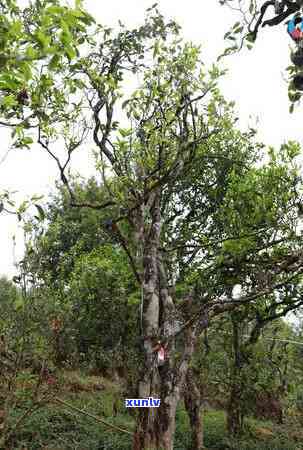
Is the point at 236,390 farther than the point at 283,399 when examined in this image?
No

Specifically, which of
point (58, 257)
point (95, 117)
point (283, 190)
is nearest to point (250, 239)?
point (283, 190)

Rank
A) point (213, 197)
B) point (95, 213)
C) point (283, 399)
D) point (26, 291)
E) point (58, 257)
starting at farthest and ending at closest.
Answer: point (58, 257), point (95, 213), point (283, 399), point (213, 197), point (26, 291)

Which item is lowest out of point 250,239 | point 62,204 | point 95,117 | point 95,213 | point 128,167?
point 250,239

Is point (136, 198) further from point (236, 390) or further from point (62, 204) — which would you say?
point (62, 204)

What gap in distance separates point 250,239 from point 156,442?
3.63 m

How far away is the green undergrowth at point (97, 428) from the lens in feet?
28.2

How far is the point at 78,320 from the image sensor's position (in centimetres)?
1045

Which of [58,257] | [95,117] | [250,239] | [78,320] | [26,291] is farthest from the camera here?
[58,257]

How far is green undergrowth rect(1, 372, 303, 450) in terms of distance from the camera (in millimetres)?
8586

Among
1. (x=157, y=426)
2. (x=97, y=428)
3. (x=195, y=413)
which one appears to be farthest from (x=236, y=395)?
(x=157, y=426)

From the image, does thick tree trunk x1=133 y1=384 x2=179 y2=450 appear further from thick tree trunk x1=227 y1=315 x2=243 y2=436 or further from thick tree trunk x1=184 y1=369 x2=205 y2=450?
thick tree trunk x1=227 y1=315 x2=243 y2=436

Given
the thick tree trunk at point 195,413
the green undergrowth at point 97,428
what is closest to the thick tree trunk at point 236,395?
the green undergrowth at point 97,428

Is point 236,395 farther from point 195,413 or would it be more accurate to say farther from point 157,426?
point 157,426

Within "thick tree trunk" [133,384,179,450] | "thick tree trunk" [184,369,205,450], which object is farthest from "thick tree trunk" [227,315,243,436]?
"thick tree trunk" [133,384,179,450]
